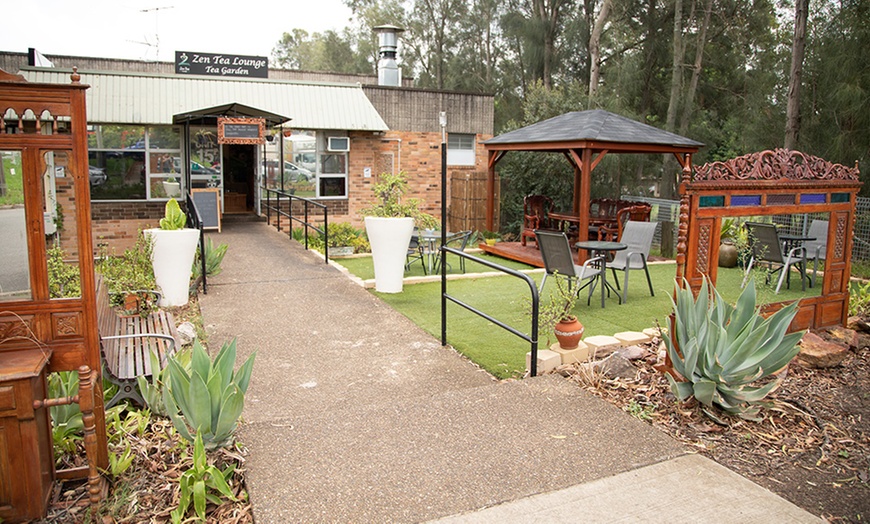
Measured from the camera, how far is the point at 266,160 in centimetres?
1680

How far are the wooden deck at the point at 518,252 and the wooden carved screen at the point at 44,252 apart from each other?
8696mm

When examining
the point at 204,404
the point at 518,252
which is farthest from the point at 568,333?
the point at 518,252

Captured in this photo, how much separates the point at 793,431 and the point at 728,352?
2.05ft

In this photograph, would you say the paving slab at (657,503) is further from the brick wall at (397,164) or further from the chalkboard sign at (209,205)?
the brick wall at (397,164)

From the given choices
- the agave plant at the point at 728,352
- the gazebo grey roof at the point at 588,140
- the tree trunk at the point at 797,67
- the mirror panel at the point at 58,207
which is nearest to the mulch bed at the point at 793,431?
the agave plant at the point at 728,352

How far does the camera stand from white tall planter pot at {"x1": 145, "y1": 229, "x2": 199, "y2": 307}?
7492mm

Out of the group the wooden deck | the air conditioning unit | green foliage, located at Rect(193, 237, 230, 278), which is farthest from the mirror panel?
the wooden deck

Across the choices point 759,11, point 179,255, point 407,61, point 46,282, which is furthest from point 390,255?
point 407,61

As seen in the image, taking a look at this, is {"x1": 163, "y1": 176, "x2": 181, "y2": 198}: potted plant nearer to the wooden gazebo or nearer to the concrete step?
the wooden gazebo

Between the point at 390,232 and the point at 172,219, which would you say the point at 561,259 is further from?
the point at 172,219

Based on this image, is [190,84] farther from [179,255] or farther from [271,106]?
[179,255]

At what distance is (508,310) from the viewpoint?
7.85 meters

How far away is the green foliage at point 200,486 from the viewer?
10.1ft

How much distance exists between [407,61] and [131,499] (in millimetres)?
37188
